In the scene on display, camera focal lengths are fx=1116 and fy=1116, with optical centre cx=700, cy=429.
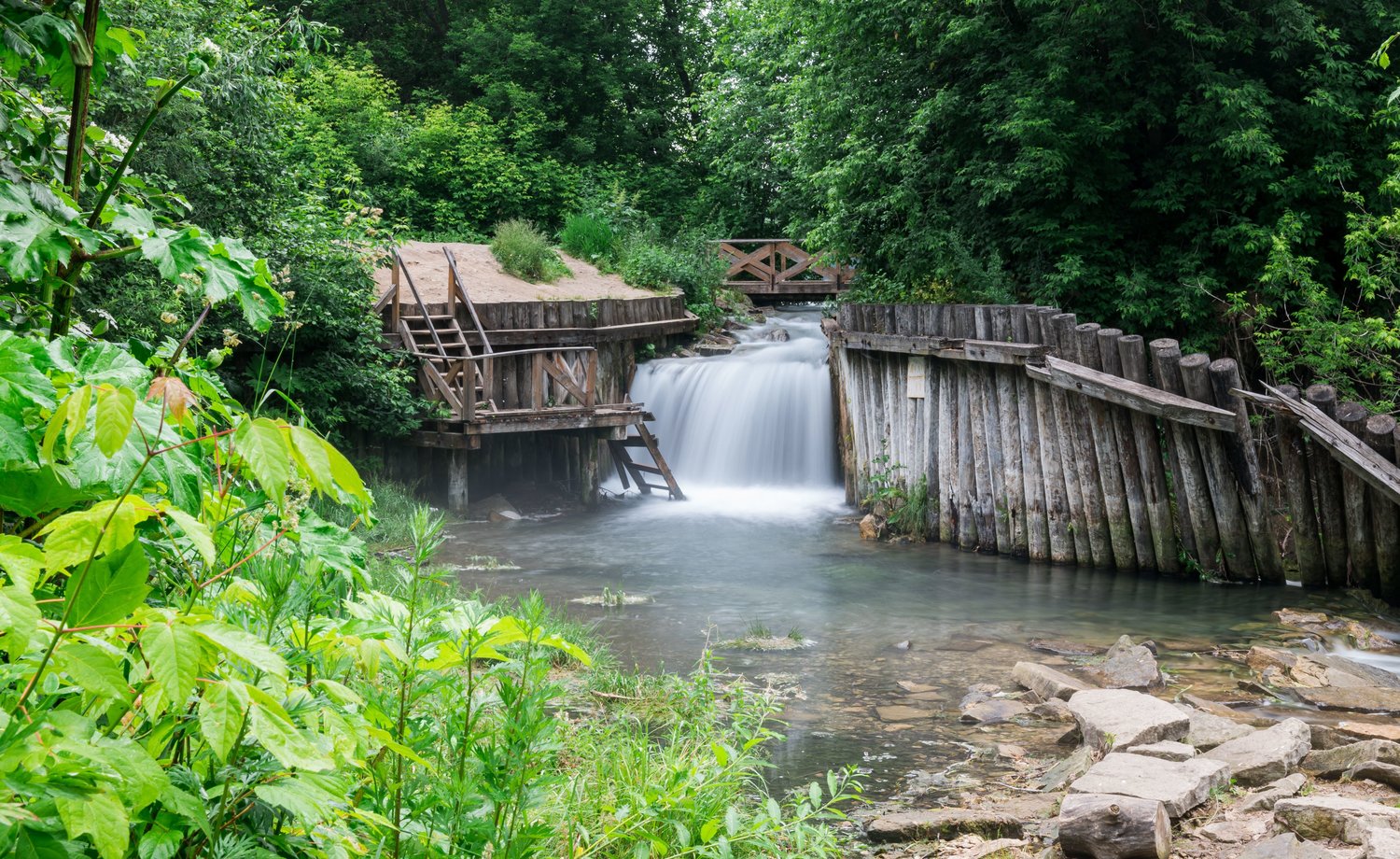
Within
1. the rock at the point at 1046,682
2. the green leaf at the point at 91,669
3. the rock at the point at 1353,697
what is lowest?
the rock at the point at 1353,697

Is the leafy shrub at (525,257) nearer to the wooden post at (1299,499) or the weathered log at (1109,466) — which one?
the weathered log at (1109,466)

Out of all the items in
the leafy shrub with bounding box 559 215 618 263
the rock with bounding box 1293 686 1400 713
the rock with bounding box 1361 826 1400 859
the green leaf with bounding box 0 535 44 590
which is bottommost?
the rock with bounding box 1293 686 1400 713

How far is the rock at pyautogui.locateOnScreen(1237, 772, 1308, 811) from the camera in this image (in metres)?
4.13

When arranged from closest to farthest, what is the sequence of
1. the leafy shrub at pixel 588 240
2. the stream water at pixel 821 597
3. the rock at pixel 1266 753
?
1. the rock at pixel 1266 753
2. the stream water at pixel 821 597
3. the leafy shrub at pixel 588 240

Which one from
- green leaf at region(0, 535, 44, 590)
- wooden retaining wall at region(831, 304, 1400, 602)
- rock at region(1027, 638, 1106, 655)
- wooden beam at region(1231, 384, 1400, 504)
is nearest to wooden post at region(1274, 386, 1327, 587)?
wooden retaining wall at region(831, 304, 1400, 602)

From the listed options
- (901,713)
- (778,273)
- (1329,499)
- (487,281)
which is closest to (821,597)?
(901,713)

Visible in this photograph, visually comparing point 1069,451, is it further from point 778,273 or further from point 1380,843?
point 778,273

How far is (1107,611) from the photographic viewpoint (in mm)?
8562

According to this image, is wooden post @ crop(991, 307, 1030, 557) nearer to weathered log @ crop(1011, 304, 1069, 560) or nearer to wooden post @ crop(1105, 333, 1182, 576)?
weathered log @ crop(1011, 304, 1069, 560)

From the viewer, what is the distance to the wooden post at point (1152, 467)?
8992mm

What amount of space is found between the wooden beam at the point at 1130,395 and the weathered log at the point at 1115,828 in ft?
17.0

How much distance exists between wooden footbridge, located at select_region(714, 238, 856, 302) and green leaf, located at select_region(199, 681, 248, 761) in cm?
2176

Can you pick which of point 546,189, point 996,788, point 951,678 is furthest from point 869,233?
point 546,189

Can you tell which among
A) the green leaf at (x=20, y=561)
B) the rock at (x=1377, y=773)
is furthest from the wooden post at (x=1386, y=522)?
the green leaf at (x=20, y=561)
